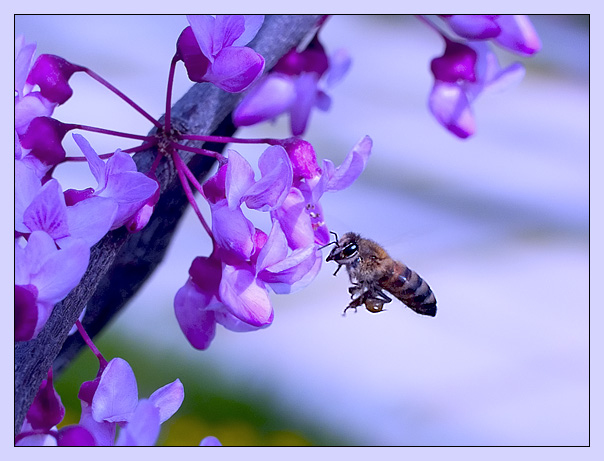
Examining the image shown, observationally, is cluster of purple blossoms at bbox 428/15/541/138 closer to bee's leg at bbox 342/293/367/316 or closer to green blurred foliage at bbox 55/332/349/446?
bee's leg at bbox 342/293/367/316

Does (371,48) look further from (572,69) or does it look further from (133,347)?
(133,347)

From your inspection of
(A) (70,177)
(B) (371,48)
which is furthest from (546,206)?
(A) (70,177)

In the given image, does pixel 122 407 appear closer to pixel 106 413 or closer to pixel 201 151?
pixel 106 413

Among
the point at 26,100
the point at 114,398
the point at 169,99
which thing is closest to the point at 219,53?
the point at 169,99

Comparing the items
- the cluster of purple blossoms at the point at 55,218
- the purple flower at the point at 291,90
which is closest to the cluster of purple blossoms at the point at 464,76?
the purple flower at the point at 291,90

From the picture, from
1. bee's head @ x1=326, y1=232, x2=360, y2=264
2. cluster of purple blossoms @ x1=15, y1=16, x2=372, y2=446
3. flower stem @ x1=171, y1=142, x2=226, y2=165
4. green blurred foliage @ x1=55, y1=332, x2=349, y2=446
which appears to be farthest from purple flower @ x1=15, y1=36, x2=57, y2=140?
green blurred foliage @ x1=55, y1=332, x2=349, y2=446

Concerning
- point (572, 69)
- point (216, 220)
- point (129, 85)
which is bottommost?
point (216, 220)

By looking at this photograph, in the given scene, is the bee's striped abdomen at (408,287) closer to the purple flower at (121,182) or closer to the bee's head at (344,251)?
the bee's head at (344,251)
